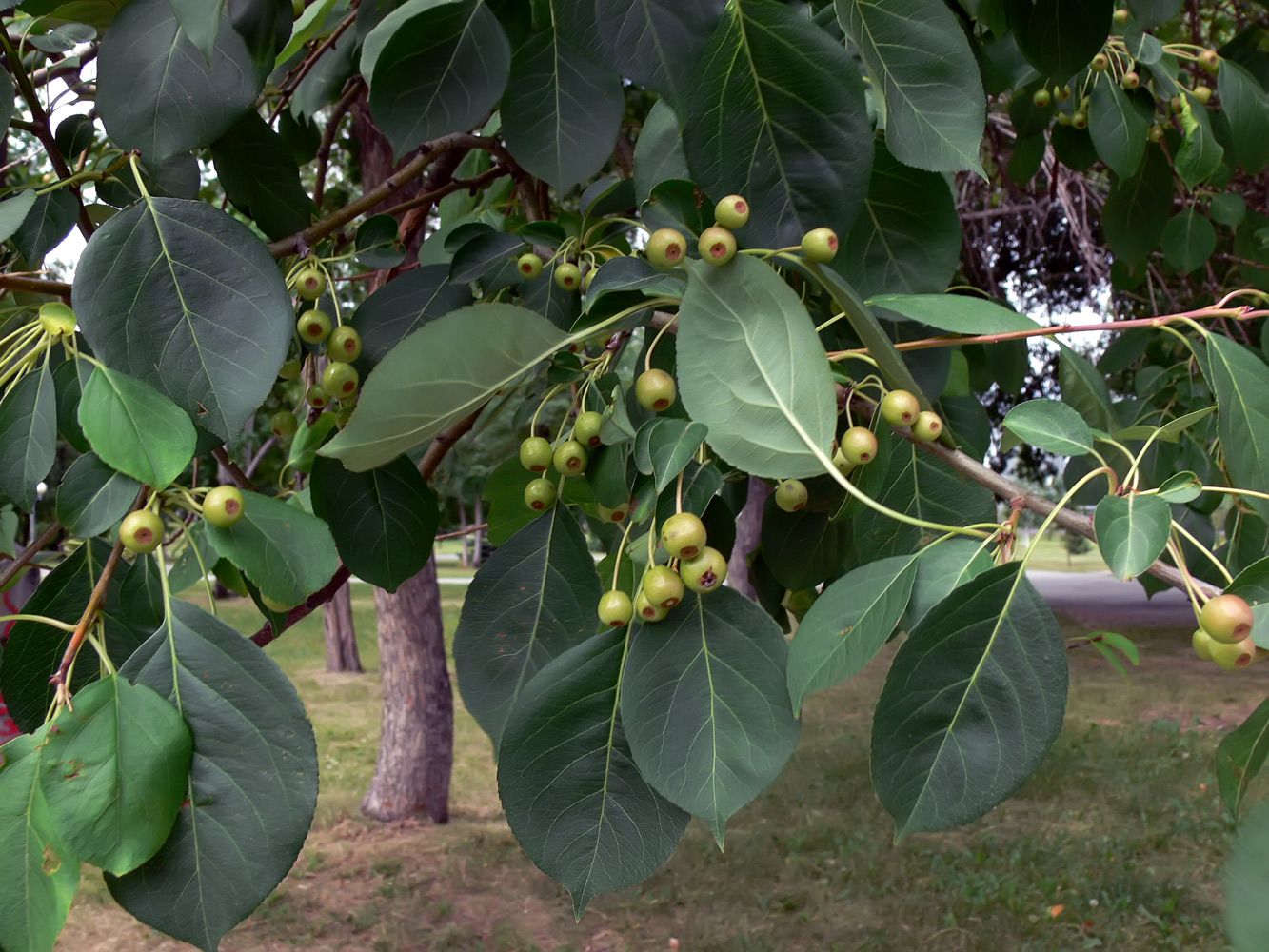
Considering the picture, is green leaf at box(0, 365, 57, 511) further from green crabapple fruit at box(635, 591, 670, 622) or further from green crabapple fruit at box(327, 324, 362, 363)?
green crabapple fruit at box(635, 591, 670, 622)

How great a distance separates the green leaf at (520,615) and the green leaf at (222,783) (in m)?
0.16

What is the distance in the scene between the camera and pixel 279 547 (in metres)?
0.77

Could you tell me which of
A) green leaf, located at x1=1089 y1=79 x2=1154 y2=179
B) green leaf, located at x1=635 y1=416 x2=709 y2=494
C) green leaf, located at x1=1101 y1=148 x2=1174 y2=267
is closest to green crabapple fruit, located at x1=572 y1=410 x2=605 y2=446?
green leaf, located at x1=635 y1=416 x2=709 y2=494

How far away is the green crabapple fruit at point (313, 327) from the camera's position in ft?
2.97

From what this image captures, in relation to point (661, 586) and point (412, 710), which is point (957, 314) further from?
point (412, 710)

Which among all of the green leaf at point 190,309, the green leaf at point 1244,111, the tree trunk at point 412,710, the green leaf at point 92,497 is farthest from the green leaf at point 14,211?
the tree trunk at point 412,710

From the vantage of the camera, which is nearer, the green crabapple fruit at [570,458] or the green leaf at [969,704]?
the green leaf at [969,704]

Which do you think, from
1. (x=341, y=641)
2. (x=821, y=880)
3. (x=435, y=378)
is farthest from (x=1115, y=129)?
(x=341, y=641)

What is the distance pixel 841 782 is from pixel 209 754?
19.0 ft

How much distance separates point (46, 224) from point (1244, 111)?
1822mm

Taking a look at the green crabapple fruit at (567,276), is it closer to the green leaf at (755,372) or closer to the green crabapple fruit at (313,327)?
the green crabapple fruit at (313,327)

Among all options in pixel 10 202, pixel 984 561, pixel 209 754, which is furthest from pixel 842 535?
pixel 10 202

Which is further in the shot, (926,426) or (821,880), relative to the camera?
(821,880)

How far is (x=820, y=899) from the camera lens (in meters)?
4.36
